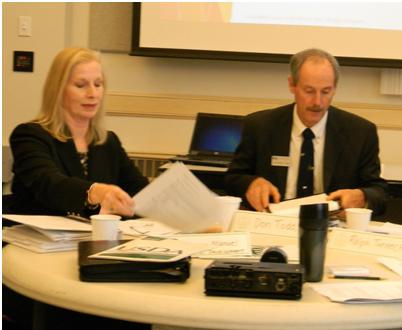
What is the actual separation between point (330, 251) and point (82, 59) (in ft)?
3.80

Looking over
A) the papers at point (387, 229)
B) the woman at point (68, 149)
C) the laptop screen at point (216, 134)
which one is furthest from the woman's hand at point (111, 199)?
the laptop screen at point (216, 134)

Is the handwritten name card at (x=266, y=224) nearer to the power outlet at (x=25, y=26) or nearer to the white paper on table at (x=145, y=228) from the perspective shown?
the white paper on table at (x=145, y=228)

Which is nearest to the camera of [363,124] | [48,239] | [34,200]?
[48,239]

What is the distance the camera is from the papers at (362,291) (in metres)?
1.15

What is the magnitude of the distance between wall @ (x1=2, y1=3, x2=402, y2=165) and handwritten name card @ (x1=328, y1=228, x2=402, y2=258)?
2.30 meters

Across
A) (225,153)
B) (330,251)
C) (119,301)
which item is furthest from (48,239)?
(225,153)

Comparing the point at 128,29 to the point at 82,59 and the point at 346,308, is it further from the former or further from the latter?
the point at 346,308

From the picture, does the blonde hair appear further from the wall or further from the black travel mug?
the wall

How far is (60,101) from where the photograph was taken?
2.23 meters

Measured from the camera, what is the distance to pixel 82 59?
7.51 ft

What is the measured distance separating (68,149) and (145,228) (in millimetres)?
503

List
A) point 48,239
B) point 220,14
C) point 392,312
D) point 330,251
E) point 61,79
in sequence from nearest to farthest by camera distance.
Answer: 1. point 392,312
2. point 48,239
3. point 330,251
4. point 61,79
5. point 220,14

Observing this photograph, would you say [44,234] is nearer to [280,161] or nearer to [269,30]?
[280,161]

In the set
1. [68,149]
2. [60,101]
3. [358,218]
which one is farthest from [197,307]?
[60,101]
